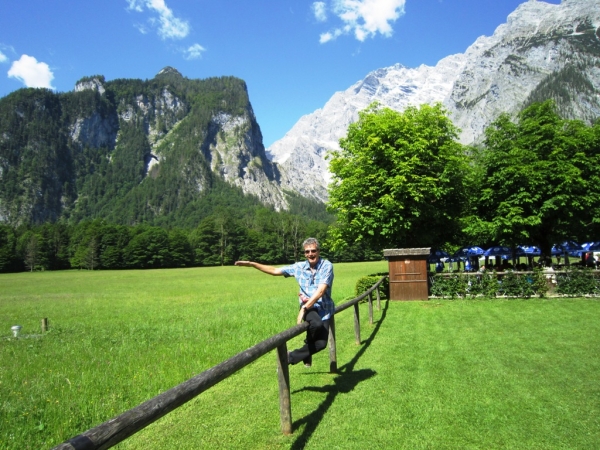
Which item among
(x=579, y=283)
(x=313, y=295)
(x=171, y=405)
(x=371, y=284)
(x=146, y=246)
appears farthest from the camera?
(x=146, y=246)

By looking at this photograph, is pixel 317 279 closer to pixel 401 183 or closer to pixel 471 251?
pixel 401 183

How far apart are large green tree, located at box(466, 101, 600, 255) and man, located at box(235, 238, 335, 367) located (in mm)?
24015

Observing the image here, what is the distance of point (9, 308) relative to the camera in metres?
25.5

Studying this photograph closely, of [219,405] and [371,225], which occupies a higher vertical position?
[371,225]

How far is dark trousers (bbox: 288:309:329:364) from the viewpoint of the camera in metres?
5.94

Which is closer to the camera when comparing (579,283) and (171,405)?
(171,405)

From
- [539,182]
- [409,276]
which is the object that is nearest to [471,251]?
[539,182]

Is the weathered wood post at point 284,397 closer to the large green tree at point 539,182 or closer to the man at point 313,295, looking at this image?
the man at point 313,295

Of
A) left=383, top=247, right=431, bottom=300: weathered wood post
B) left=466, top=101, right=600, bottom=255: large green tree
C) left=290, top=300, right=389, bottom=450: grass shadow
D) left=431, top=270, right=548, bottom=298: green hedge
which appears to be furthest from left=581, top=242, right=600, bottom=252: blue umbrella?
left=290, top=300, right=389, bottom=450: grass shadow

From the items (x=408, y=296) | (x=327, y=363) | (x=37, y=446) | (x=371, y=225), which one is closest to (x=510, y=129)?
(x=371, y=225)

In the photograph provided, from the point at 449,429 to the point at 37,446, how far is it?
17.5ft

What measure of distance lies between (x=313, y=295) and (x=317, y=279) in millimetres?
252

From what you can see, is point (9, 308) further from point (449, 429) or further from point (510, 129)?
point (510, 129)

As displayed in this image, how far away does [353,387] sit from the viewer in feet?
22.0
